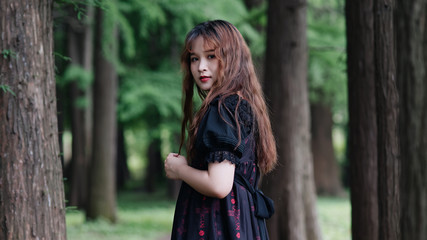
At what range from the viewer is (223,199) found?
2.85 metres

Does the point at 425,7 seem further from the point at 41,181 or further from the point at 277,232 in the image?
the point at 277,232

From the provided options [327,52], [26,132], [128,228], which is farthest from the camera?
[128,228]

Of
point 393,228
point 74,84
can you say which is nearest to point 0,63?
point 393,228

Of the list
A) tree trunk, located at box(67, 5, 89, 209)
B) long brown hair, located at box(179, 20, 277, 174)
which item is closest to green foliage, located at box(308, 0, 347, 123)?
tree trunk, located at box(67, 5, 89, 209)

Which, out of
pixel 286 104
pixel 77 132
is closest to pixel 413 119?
pixel 286 104

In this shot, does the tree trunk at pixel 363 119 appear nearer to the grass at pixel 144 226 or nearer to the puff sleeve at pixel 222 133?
the puff sleeve at pixel 222 133

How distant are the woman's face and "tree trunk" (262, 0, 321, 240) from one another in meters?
4.30

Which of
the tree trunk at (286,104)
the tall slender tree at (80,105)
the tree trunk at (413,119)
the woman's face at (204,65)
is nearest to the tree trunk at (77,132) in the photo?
the tall slender tree at (80,105)

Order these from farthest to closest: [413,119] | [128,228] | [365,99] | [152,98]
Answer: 1. [152,98]
2. [128,228]
3. [365,99]
4. [413,119]

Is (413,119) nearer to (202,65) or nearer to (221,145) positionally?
(221,145)

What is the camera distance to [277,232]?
740 cm

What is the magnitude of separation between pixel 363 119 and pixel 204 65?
2084mm

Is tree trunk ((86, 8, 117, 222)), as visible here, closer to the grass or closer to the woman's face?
the grass

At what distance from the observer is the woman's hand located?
2902mm
